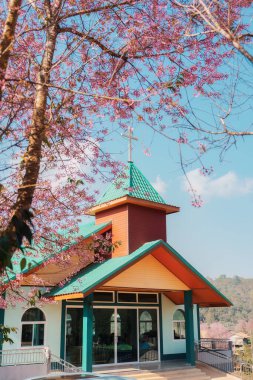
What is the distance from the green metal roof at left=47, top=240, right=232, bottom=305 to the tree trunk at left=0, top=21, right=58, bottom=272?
9.01m

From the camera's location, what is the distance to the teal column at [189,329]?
17391 mm

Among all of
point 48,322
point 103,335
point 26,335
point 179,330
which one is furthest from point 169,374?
point 26,335

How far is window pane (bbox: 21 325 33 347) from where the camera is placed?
1531 cm

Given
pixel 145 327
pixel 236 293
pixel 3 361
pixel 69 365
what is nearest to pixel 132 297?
pixel 145 327

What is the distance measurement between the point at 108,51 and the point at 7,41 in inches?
88.9

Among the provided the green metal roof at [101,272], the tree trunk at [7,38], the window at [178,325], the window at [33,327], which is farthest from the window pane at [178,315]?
the tree trunk at [7,38]

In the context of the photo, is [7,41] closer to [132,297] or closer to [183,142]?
[183,142]

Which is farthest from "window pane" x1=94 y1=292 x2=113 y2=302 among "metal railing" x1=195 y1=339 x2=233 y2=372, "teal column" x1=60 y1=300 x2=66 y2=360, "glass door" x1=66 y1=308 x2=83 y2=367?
"metal railing" x1=195 y1=339 x2=233 y2=372

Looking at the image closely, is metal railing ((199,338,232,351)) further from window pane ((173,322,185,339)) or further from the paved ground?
the paved ground

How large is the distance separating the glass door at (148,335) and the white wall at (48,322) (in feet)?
12.9

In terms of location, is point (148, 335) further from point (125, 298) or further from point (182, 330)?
point (182, 330)

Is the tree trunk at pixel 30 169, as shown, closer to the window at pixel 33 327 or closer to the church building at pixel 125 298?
the church building at pixel 125 298

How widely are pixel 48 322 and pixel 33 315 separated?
2.10 feet

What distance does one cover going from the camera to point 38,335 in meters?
15.7
